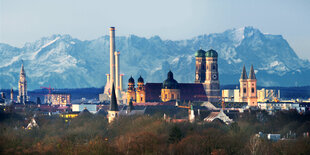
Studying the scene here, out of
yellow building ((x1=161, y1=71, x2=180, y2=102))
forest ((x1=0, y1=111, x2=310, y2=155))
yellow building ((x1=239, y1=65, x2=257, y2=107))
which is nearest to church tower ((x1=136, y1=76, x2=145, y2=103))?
yellow building ((x1=161, y1=71, x2=180, y2=102))

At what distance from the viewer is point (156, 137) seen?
284 ft

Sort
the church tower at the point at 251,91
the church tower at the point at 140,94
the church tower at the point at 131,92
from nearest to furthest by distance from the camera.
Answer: the church tower at the point at 251,91, the church tower at the point at 140,94, the church tower at the point at 131,92

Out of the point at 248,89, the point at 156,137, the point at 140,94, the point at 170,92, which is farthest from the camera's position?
the point at 140,94

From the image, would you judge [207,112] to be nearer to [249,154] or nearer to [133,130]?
[133,130]

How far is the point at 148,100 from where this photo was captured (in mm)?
194750

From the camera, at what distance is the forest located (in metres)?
75.0

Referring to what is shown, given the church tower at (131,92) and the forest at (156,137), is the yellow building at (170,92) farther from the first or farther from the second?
the forest at (156,137)

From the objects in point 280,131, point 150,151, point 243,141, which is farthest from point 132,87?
point 150,151

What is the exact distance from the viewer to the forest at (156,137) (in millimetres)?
75000

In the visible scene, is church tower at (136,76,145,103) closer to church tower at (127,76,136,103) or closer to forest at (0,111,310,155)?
church tower at (127,76,136,103)

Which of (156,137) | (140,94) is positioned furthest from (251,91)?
(156,137)

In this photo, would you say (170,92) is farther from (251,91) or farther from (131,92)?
(251,91)

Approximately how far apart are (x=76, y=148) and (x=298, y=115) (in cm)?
6594

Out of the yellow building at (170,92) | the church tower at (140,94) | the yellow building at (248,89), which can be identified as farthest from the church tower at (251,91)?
the church tower at (140,94)
